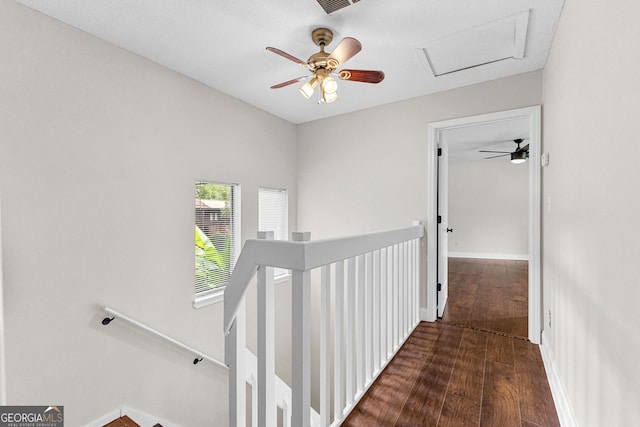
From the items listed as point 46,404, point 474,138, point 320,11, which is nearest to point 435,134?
point 320,11

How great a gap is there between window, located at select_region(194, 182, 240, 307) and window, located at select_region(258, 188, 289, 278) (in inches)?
16.9

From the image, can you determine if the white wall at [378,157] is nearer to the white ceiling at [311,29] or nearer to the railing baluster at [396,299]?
the white ceiling at [311,29]

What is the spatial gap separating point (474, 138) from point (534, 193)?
2.71 metres

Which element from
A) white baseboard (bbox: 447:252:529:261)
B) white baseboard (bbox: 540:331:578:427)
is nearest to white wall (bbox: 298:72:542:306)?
white baseboard (bbox: 540:331:578:427)

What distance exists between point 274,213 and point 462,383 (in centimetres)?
277

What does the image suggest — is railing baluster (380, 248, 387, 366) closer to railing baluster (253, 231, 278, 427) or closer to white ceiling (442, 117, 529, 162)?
railing baluster (253, 231, 278, 427)

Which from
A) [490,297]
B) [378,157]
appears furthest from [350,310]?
[490,297]

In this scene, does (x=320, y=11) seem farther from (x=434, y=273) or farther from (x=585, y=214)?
(x=434, y=273)

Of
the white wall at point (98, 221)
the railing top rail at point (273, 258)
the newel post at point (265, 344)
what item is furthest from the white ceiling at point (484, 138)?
the newel post at point (265, 344)

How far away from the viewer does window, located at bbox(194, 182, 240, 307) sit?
115 inches

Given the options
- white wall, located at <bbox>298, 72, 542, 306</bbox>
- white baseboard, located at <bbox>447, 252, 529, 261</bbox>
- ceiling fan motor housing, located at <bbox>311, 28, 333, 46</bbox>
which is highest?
ceiling fan motor housing, located at <bbox>311, 28, 333, 46</bbox>

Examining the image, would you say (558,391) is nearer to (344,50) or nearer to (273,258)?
(273,258)

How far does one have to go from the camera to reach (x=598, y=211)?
3.69ft

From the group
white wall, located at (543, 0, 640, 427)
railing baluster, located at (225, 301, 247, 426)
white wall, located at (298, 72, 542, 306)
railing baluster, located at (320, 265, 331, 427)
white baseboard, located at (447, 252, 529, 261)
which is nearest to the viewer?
white wall, located at (543, 0, 640, 427)
